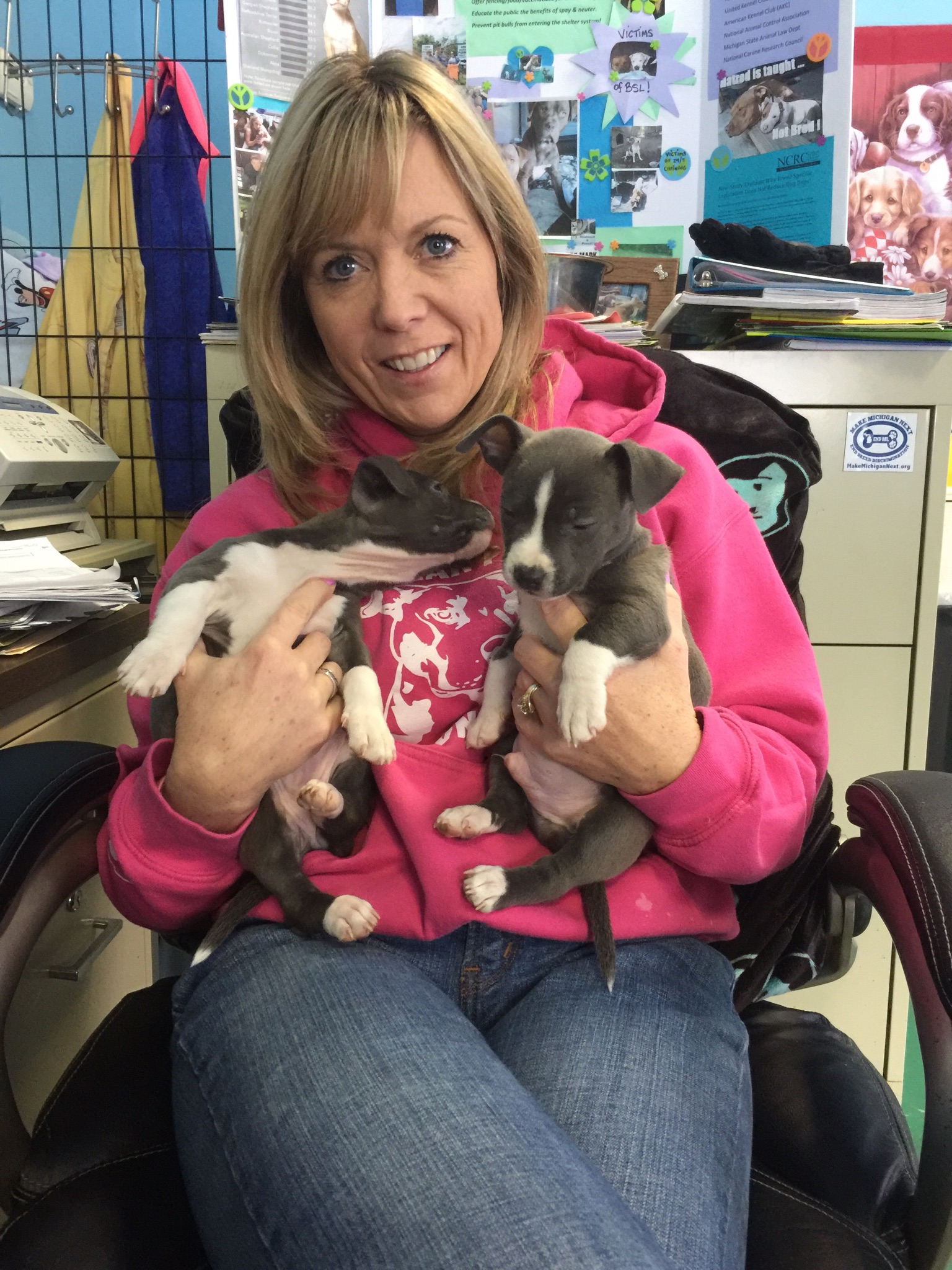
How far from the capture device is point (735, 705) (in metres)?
1.18

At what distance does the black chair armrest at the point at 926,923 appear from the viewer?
87 centimetres

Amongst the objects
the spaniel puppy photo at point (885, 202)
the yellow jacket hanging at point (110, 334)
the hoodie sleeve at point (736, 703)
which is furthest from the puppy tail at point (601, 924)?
the spaniel puppy photo at point (885, 202)

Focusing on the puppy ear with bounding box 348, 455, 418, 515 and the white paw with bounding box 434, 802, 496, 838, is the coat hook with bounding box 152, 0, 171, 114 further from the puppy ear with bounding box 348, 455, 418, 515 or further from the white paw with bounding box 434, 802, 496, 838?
the white paw with bounding box 434, 802, 496, 838

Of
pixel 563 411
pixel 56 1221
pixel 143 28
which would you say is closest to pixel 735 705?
pixel 563 411

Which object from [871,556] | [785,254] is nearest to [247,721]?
[871,556]

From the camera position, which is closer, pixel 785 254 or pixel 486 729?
pixel 486 729

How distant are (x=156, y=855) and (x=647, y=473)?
29.6 inches

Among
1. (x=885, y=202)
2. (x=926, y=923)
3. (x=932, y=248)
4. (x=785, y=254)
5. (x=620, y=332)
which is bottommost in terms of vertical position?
(x=926, y=923)

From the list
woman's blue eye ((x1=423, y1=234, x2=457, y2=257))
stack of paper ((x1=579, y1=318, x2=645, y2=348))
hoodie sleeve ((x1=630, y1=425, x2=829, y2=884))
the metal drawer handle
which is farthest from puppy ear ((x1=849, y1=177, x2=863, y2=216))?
the metal drawer handle

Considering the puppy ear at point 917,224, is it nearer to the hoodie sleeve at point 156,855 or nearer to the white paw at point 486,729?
the white paw at point 486,729

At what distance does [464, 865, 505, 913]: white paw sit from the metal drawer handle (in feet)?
2.18

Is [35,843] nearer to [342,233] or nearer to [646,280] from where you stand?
[342,233]

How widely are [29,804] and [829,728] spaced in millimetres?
1447

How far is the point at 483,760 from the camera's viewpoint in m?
1.21
